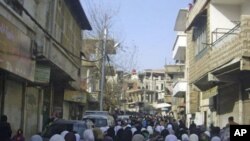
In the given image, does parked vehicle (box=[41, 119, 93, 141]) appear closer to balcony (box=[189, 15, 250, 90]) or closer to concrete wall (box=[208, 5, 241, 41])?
balcony (box=[189, 15, 250, 90])

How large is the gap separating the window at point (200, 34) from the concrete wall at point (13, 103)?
10351mm

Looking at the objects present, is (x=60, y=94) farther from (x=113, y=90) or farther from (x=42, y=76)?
(x=113, y=90)

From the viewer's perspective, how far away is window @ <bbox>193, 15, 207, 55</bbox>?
25.8 meters

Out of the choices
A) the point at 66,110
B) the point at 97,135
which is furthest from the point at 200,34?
the point at 97,135

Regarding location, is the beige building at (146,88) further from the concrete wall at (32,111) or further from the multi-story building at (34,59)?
the concrete wall at (32,111)

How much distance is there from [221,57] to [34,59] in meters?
7.09

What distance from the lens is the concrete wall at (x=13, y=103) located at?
16.4m

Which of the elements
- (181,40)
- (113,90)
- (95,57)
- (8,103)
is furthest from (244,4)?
(113,90)

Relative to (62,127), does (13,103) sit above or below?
above

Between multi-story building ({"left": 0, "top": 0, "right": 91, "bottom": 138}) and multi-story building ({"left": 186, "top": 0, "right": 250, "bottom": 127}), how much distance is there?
6.26 metres

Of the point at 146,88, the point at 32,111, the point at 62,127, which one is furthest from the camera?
the point at 146,88

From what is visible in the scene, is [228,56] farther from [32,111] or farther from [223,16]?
[32,111]

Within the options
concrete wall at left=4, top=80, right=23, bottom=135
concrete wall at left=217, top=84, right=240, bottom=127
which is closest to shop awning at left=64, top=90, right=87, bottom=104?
concrete wall at left=217, top=84, right=240, bottom=127

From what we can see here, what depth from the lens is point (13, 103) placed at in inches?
681
